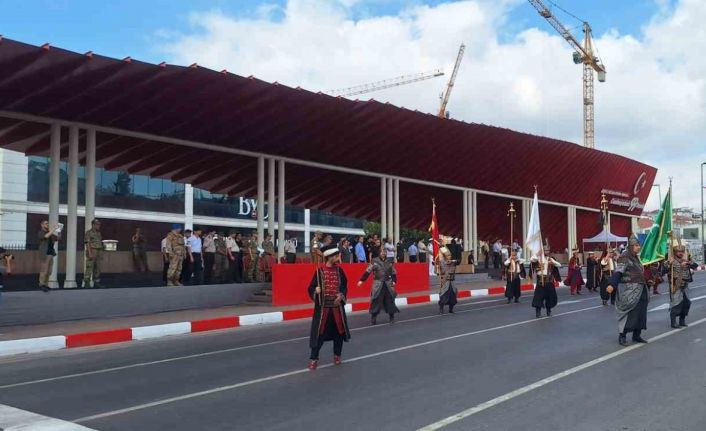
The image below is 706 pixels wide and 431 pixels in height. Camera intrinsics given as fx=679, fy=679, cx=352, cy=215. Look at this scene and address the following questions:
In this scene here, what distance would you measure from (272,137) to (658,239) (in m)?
12.7

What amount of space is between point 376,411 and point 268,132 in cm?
1602

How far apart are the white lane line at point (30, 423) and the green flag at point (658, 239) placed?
10.7m

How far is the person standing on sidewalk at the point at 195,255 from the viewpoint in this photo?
1917 cm

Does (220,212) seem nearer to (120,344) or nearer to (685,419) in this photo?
(120,344)

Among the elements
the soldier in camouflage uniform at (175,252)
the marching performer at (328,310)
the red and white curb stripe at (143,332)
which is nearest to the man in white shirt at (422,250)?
the red and white curb stripe at (143,332)

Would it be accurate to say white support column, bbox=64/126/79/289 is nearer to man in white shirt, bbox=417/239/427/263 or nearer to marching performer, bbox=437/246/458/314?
marching performer, bbox=437/246/458/314

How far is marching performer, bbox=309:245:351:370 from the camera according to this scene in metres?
9.17

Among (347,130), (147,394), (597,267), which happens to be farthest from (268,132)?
(147,394)

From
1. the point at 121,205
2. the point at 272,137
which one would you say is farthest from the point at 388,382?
the point at 121,205

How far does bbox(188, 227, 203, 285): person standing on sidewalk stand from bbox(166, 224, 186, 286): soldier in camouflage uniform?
2.26ft

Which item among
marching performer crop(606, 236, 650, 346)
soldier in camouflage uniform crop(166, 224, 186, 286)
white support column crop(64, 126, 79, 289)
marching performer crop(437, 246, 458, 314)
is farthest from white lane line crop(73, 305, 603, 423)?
white support column crop(64, 126, 79, 289)

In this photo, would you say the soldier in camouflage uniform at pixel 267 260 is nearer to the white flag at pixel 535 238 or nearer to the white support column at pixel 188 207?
the white flag at pixel 535 238

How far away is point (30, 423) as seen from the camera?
20.7ft

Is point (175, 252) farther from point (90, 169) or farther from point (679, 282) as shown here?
point (679, 282)
